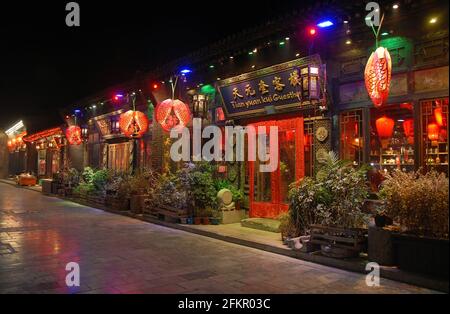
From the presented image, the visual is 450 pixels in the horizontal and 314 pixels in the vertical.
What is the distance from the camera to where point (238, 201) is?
13984 millimetres

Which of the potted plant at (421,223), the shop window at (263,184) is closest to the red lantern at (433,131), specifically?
the potted plant at (421,223)

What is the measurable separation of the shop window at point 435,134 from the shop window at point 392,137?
421mm

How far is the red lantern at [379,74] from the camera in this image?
8422mm

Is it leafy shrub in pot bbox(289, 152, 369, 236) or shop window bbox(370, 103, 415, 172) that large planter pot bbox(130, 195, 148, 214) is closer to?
leafy shrub in pot bbox(289, 152, 369, 236)

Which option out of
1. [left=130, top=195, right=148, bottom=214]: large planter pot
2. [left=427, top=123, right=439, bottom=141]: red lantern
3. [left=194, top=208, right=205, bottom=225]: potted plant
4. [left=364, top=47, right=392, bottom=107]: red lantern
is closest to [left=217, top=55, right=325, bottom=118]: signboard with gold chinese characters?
[left=364, top=47, right=392, bottom=107]: red lantern

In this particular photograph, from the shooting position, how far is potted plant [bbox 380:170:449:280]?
6.74 meters

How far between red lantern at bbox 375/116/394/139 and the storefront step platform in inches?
142

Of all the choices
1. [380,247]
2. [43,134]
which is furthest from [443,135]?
[43,134]

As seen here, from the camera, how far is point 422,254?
22.7 ft

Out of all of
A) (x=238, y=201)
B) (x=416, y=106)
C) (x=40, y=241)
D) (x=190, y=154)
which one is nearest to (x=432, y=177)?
(x=416, y=106)

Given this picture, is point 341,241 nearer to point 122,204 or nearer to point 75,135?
point 122,204

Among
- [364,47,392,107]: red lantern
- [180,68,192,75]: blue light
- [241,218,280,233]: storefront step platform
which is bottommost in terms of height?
[241,218,280,233]: storefront step platform

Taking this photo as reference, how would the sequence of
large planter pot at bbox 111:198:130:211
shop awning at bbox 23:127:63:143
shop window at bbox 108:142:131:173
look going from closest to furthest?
large planter pot at bbox 111:198:130:211 < shop window at bbox 108:142:131:173 < shop awning at bbox 23:127:63:143

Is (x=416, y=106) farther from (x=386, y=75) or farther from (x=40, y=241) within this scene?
(x=40, y=241)
